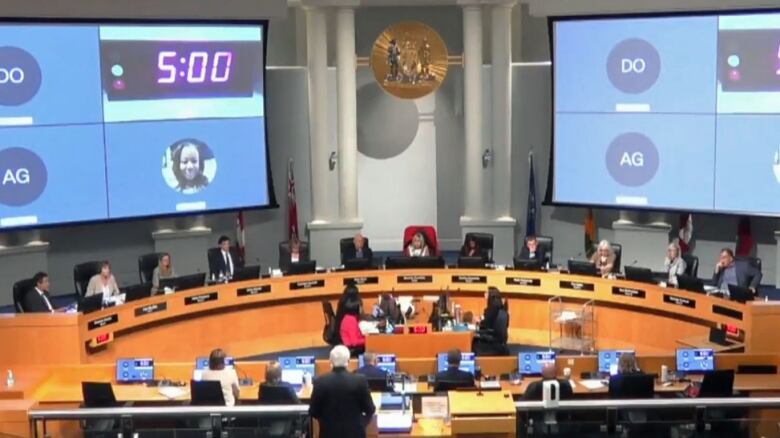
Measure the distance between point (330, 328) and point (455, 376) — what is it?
4.06m

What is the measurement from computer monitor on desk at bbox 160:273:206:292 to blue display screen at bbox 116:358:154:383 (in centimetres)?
319

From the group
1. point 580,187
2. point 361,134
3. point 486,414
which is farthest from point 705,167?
point 486,414

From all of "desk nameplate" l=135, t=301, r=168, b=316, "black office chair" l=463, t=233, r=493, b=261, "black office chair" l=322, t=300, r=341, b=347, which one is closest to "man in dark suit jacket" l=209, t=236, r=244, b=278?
"desk nameplate" l=135, t=301, r=168, b=316

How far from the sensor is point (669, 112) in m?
16.2

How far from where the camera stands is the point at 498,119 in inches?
708

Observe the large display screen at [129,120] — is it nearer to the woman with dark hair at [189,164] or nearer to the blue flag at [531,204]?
the woman with dark hair at [189,164]

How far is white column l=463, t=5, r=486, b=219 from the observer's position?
1773 centimetres

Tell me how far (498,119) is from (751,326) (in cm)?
743

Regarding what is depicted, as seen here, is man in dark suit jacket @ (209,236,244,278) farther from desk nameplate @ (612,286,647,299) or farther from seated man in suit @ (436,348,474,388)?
seated man in suit @ (436,348,474,388)

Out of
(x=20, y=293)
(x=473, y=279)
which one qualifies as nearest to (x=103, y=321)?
(x=20, y=293)

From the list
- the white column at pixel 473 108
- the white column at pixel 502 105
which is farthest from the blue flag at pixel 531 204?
the white column at pixel 473 108

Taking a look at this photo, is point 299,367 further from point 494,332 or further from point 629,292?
point 629,292

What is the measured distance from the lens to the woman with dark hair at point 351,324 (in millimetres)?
12531

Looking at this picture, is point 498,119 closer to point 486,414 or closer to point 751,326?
point 751,326
